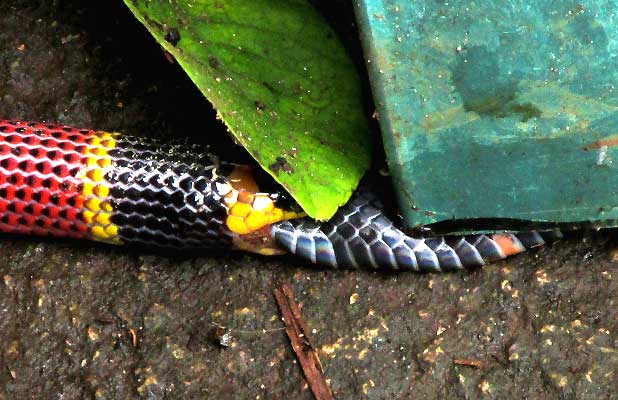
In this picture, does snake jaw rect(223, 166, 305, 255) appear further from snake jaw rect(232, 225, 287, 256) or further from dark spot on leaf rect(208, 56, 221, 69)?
dark spot on leaf rect(208, 56, 221, 69)

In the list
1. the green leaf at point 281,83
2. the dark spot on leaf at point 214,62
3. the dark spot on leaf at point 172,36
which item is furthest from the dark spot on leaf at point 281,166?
the dark spot on leaf at point 172,36

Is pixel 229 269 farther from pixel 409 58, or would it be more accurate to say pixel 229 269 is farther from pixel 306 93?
pixel 409 58

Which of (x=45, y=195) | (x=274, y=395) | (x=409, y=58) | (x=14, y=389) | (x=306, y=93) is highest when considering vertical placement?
(x=409, y=58)

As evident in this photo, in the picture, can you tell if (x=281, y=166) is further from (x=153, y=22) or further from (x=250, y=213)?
(x=153, y=22)

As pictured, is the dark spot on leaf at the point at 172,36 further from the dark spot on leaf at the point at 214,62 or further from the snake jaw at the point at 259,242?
the snake jaw at the point at 259,242

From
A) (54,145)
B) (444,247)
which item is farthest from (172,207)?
(444,247)

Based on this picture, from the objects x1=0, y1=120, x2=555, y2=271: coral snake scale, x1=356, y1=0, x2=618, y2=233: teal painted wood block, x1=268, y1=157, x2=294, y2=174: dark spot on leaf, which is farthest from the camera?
x1=0, y1=120, x2=555, y2=271: coral snake scale

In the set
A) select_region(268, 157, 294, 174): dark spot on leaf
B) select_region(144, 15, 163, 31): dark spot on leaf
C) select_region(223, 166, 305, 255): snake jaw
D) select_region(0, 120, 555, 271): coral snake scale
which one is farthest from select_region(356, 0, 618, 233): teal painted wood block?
select_region(144, 15, 163, 31): dark spot on leaf
